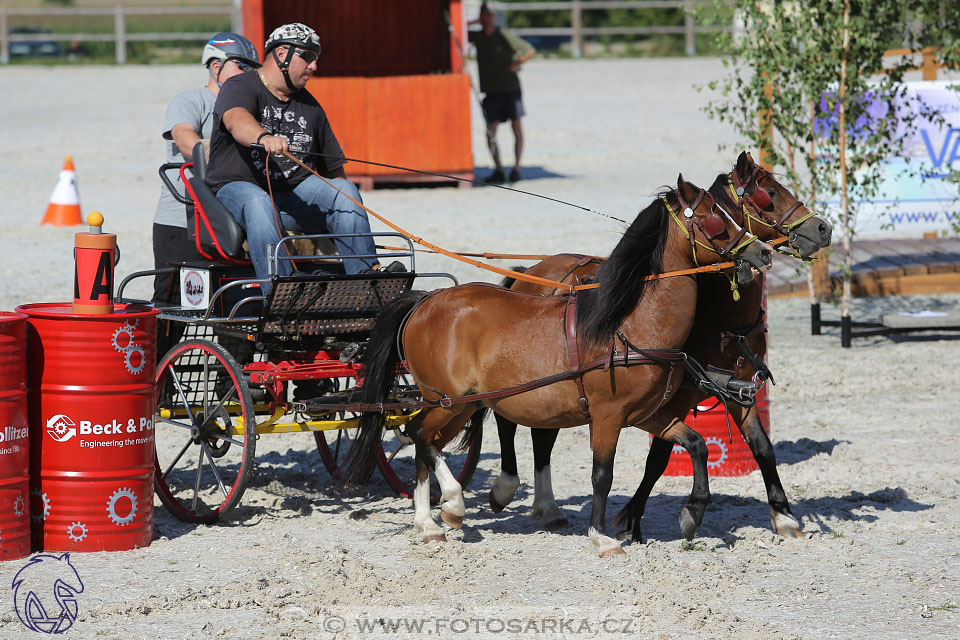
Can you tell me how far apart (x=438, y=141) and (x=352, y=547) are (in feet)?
38.7

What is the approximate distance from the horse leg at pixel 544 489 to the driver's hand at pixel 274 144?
1890 mm

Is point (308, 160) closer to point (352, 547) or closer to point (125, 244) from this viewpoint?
point (352, 547)

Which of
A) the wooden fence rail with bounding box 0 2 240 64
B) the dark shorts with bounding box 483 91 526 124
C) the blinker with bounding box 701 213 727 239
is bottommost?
the blinker with bounding box 701 213 727 239

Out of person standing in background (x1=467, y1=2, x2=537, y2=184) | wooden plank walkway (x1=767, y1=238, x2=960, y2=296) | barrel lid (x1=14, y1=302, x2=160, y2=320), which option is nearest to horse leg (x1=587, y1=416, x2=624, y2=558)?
barrel lid (x1=14, y1=302, x2=160, y2=320)

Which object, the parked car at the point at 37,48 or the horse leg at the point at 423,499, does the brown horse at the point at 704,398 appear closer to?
the horse leg at the point at 423,499

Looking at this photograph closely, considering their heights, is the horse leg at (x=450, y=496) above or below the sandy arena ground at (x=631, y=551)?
above

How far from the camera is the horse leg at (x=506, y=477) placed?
5.96m

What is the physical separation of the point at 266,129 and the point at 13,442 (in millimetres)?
1962

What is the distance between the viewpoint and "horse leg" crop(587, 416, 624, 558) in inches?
203

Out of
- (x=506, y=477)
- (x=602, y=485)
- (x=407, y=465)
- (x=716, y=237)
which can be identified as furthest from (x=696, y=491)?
(x=407, y=465)

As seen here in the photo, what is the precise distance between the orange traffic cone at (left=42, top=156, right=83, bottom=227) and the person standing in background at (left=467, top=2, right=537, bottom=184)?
19.0 feet

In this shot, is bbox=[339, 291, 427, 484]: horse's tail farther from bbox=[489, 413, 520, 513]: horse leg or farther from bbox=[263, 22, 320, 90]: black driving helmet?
bbox=[263, 22, 320, 90]: black driving helmet

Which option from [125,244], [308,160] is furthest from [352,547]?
[125,244]

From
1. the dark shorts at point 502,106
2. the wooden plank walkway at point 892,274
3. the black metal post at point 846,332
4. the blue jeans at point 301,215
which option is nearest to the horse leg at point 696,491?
the blue jeans at point 301,215
